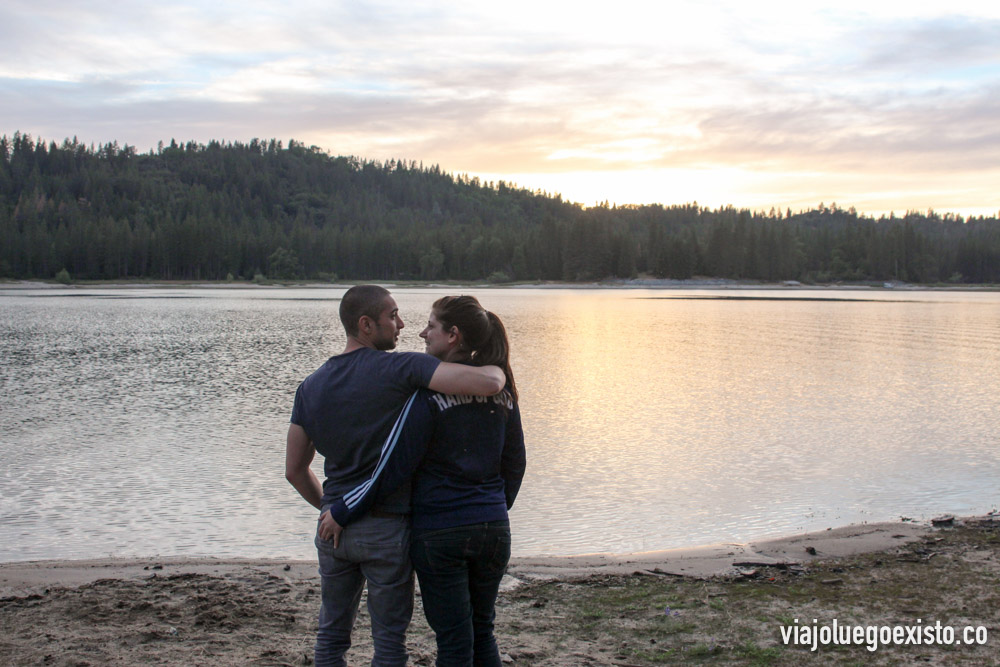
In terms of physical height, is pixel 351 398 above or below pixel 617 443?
above

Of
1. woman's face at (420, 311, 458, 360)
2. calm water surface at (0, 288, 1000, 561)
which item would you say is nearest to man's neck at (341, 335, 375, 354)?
woman's face at (420, 311, 458, 360)

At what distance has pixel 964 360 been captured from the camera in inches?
993

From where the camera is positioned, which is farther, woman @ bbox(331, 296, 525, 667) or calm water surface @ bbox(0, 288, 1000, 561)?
calm water surface @ bbox(0, 288, 1000, 561)

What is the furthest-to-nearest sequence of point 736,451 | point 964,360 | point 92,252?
1. point 92,252
2. point 964,360
3. point 736,451

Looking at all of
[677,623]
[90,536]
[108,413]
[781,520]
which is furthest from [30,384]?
[677,623]

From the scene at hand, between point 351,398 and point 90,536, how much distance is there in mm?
5736

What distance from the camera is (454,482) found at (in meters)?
3.52

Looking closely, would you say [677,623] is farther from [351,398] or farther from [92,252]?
[92,252]

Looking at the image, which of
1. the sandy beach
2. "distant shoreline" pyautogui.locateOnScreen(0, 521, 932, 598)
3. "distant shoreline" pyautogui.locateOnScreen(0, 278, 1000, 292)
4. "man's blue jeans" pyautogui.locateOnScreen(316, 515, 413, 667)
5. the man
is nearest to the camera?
the man

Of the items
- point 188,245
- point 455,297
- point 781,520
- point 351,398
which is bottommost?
point 781,520

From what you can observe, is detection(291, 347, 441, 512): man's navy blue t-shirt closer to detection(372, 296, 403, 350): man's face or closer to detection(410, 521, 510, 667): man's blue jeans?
detection(372, 296, 403, 350): man's face

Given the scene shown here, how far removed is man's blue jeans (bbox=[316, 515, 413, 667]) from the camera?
353cm

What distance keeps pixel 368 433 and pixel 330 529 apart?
0.44 meters

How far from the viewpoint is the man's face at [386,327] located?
357 cm
